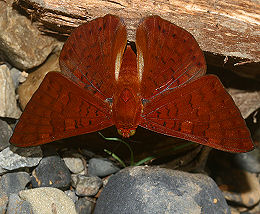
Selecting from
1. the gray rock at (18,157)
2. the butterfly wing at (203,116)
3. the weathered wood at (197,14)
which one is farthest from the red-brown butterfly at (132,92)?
the gray rock at (18,157)

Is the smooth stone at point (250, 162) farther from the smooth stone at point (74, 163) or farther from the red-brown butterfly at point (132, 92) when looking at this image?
the smooth stone at point (74, 163)

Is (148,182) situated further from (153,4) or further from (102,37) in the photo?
(153,4)

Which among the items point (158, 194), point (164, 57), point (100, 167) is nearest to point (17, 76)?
point (100, 167)

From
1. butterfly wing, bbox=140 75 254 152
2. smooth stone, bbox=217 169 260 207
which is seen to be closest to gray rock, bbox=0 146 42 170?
butterfly wing, bbox=140 75 254 152

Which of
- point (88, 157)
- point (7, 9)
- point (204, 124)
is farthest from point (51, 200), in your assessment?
point (7, 9)

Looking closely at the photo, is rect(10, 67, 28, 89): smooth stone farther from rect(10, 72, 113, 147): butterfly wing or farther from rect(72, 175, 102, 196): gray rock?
rect(72, 175, 102, 196): gray rock
